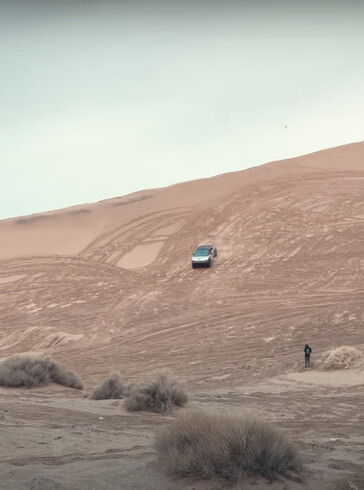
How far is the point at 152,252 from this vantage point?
157 feet

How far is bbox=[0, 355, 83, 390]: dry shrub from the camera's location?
57.5 feet

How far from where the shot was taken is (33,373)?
17938 millimetres

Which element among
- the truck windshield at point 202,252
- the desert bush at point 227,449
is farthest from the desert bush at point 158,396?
the truck windshield at point 202,252

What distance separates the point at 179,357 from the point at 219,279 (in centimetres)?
1286

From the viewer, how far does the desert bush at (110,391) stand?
1563 centimetres

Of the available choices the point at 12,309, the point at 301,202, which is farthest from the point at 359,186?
the point at 12,309

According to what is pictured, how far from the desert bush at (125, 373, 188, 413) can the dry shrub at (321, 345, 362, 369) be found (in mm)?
10089

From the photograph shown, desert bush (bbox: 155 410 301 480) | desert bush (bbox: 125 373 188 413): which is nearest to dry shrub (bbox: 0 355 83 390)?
desert bush (bbox: 125 373 188 413)

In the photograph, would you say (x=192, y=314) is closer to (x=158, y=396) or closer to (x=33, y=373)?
(x=33, y=373)

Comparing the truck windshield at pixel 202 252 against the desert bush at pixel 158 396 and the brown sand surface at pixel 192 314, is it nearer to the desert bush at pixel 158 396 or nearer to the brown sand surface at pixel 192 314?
the brown sand surface at pixel 192 314

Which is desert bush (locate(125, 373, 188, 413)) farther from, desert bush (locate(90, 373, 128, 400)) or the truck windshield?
the truck windshield

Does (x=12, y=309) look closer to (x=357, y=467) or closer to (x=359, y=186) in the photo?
(x=359, y=186)

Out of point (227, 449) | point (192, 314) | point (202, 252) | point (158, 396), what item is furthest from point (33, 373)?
point (202, 252)

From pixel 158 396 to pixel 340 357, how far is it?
11353 mm
